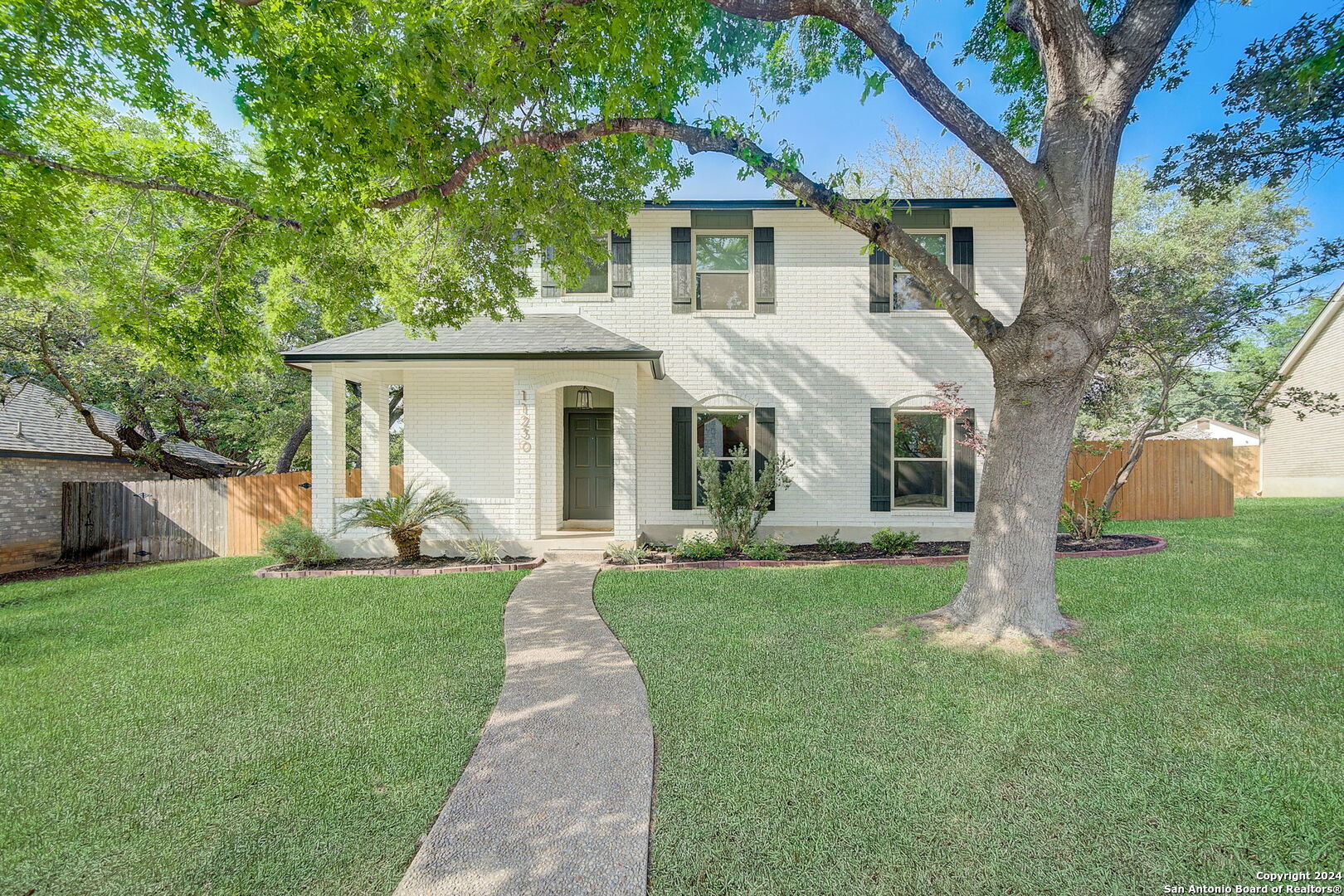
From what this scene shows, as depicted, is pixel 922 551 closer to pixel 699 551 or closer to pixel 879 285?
pixel 699 551

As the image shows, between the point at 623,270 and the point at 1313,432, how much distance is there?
23.2 m

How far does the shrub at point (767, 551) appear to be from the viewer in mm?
7786

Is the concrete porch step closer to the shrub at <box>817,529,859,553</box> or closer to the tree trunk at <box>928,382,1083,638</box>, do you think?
the shrub at <box>817,529,859,553</box>

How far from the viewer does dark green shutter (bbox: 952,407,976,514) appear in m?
9.09

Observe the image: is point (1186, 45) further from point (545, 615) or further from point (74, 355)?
point (74, 355)

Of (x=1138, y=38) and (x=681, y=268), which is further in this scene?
(x=681, y=268)

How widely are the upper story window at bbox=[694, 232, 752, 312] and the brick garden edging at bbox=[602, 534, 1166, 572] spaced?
4715 millimetres

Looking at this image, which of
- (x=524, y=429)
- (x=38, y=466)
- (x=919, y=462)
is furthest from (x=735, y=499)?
(x=38, y=466)

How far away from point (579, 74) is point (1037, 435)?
542cm

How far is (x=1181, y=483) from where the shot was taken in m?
11.4

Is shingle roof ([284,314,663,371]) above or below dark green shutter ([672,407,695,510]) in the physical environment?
above

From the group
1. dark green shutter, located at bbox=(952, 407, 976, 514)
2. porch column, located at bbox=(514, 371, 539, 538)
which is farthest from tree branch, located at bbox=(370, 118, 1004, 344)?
dark green shutter, located at bbox=(952, 407, 976, 514)

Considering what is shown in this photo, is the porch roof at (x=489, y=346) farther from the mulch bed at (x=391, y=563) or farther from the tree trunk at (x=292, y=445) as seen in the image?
the tree trunk at (x=292, y=445)

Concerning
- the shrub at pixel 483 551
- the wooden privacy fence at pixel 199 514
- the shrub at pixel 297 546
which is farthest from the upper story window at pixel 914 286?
the wooden privacy fence at pixel 199 514
